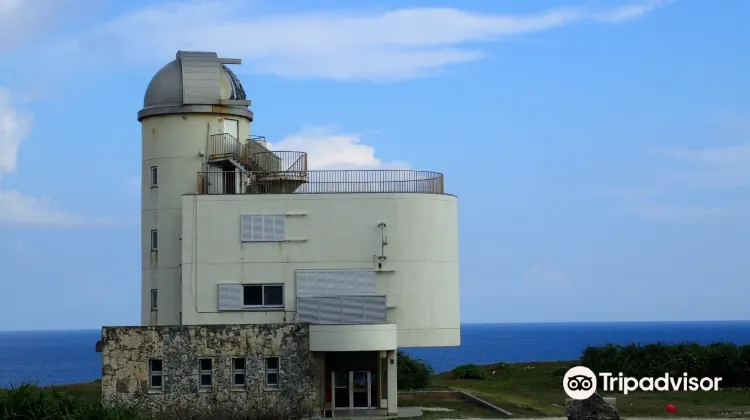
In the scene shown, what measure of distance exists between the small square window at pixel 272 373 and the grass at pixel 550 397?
8420 mm

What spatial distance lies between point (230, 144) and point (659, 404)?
1898cm

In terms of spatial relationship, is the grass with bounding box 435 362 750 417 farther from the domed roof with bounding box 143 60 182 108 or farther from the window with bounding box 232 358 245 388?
the domed roof with bounding box 143 60 182 108

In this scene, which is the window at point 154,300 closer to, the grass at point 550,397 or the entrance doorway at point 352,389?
the entrance doorway at point 352,389

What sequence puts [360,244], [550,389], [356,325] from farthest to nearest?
[550,389]
[360,244]
[356,325]

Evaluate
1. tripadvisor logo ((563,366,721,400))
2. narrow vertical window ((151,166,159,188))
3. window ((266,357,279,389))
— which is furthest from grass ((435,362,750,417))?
narrow vertical window ((151,166,159,188))

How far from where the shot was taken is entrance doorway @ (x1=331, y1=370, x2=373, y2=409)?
4316 cm

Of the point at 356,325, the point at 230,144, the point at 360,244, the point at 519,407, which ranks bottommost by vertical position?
the point at 519,407

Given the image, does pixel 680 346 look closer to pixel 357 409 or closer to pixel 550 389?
pixel 550 389

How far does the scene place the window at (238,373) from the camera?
41.7m

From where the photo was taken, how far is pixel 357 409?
4312 centimetres

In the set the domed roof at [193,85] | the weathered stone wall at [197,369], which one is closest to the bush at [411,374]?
the weathered stone wall at [197,369]

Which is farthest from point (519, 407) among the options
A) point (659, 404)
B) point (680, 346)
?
point (680, 346)

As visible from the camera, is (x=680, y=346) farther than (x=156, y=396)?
Yes

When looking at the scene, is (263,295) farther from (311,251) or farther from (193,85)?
(193,85)
